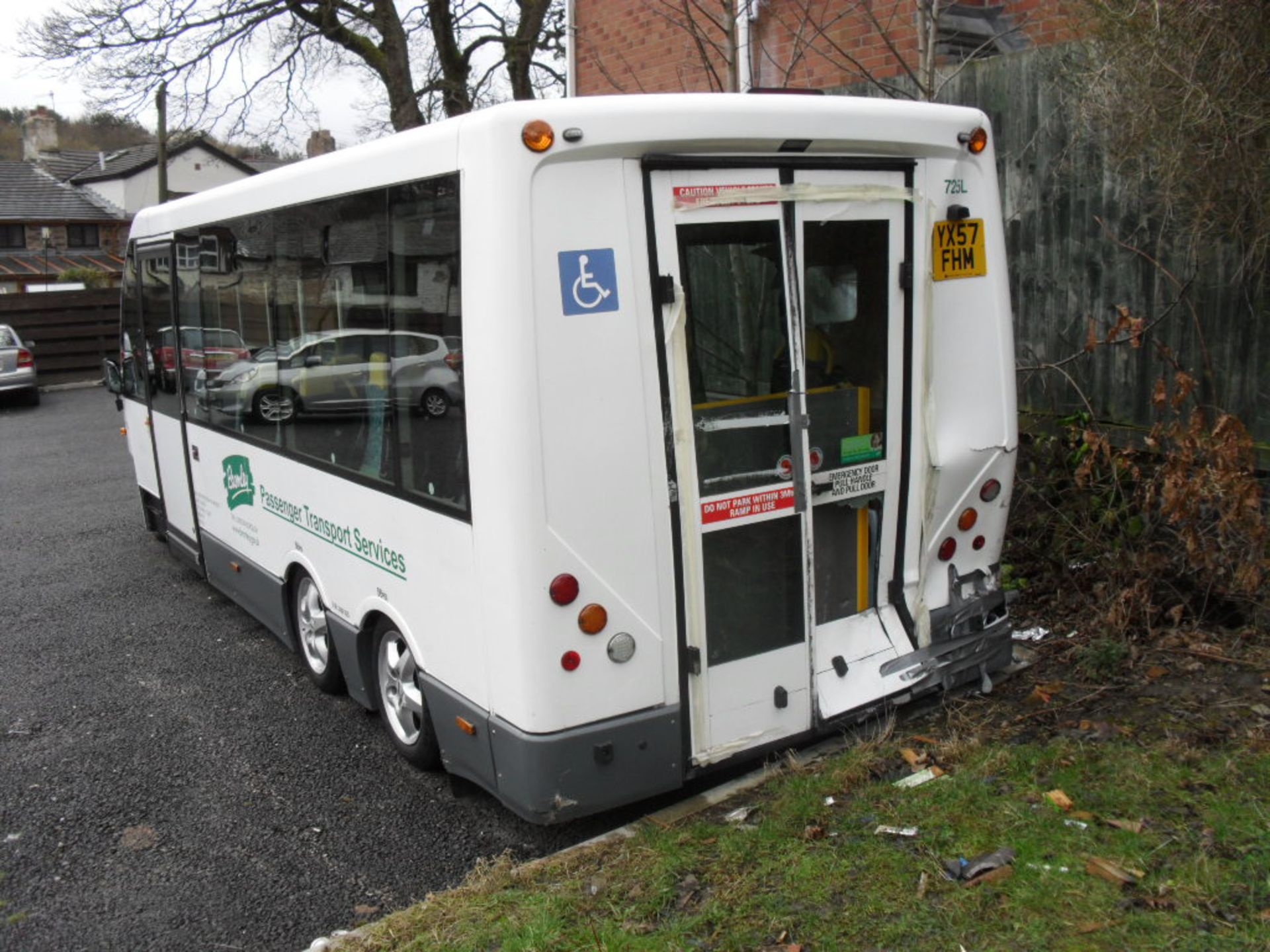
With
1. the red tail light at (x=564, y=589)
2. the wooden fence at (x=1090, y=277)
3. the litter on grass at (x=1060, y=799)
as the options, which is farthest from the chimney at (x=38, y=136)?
the litter on grass at (x=1060, y=799)

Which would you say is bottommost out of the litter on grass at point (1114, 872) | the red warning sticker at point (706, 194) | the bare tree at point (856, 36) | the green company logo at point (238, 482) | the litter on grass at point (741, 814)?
the litter on grass at point (741, 814)

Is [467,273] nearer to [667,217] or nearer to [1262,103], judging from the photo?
[667,217]

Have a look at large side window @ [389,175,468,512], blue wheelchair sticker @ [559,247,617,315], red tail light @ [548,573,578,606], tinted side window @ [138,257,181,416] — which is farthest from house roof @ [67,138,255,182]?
red tail light @ [548,573,578,606]

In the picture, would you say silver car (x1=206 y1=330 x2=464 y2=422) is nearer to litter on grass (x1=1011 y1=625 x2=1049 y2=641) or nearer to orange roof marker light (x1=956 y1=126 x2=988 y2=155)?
orange roof marker light (x1=956 y1=126 x2=988 y2=155)

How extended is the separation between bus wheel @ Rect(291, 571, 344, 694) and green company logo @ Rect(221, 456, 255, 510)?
2.20 feet

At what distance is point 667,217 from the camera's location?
12.1ft

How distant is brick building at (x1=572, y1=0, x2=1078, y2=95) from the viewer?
7988mm

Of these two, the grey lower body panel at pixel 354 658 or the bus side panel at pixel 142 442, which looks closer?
the grey lower body panel at pixel 354 658

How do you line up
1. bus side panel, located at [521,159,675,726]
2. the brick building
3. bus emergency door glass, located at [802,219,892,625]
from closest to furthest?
bus side panel, located at [521,159,675,726] → bus emergency door glass, located at [802,219,892,625] → the brick building

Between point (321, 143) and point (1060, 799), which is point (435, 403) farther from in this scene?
point (321, 143)

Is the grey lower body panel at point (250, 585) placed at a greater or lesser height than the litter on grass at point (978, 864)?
greater

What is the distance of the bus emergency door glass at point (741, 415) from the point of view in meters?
3.85

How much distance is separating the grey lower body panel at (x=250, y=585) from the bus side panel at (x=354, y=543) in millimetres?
42

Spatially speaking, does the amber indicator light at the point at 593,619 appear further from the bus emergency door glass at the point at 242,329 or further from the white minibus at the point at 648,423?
the bus emergency door glass at the point at 242,329
